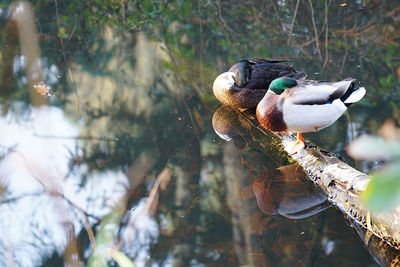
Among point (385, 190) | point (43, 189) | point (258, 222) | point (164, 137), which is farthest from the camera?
point (164, 137)

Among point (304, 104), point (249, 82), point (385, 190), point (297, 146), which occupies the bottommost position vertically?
point (297, 146)

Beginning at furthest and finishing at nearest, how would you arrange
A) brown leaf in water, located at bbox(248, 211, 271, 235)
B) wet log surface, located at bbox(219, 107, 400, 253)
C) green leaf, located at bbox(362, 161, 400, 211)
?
brown leaf in water, located at bbox(248, 211, 271, 235) → wet log surface, located at bbox(219, 107, 400, 253) → green leaf, located at bbox(362, 161, 400, 211)

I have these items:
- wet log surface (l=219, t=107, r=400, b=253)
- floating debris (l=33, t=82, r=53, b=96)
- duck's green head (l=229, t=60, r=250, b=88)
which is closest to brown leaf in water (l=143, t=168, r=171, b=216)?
wet log surface (l=219, t=107, r=400, b=253)

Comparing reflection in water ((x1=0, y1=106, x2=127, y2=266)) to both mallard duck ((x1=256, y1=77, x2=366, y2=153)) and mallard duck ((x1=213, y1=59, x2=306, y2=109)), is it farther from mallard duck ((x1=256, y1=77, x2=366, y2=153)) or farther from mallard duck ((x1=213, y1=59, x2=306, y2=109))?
mallard duck ((x1=213, y1=59, x2=306, y2=109))

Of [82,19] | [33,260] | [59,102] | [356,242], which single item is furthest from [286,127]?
[82,19]

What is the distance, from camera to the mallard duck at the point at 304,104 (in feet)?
10.0

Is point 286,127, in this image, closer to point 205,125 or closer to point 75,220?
point 205,125

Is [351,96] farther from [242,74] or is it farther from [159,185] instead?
[159,185]

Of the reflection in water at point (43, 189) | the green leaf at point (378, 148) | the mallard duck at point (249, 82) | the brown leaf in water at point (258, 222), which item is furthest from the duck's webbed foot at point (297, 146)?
the green leaf at point (378, 148)

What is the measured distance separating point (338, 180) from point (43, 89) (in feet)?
10.8

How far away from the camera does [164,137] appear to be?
382cm

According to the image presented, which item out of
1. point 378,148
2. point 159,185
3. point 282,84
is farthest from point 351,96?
point 378,148

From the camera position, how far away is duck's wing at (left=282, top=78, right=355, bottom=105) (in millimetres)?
3051

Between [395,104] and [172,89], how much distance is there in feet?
7.76
